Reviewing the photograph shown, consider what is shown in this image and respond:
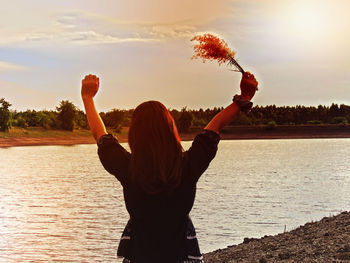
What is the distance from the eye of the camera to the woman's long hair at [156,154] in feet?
8.30

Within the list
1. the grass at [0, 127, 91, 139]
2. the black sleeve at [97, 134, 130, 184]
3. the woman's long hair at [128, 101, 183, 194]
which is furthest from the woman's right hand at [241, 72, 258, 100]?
the grass at [0, 127, 91, 139]

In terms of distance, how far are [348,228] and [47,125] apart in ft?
319

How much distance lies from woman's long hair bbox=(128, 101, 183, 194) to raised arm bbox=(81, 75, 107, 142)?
12.9 inches

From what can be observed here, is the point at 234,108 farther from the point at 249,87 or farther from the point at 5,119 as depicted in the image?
the point at 5,119

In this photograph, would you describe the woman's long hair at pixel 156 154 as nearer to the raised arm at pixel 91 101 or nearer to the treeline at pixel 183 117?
the raised arm at pixel 91 101

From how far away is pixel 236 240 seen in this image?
1409 cm

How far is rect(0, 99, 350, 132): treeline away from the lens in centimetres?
10264

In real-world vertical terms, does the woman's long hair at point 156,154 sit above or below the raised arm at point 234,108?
below

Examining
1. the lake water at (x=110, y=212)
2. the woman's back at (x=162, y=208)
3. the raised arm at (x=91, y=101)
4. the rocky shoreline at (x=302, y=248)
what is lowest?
the lake water at (x=110, y=212)

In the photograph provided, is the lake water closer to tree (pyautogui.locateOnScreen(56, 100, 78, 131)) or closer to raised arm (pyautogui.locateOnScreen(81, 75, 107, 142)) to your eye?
raised arm (pyautogui.locateOnScreen(81, 75, 107, 142))

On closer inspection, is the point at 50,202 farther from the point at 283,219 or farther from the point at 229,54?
the point at 229,54

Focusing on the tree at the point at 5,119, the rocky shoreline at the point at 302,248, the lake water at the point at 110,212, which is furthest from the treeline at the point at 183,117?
the rocky shoreline at the point at 302,248

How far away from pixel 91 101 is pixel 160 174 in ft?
2.10

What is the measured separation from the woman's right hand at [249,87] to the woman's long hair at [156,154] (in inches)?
17.8
